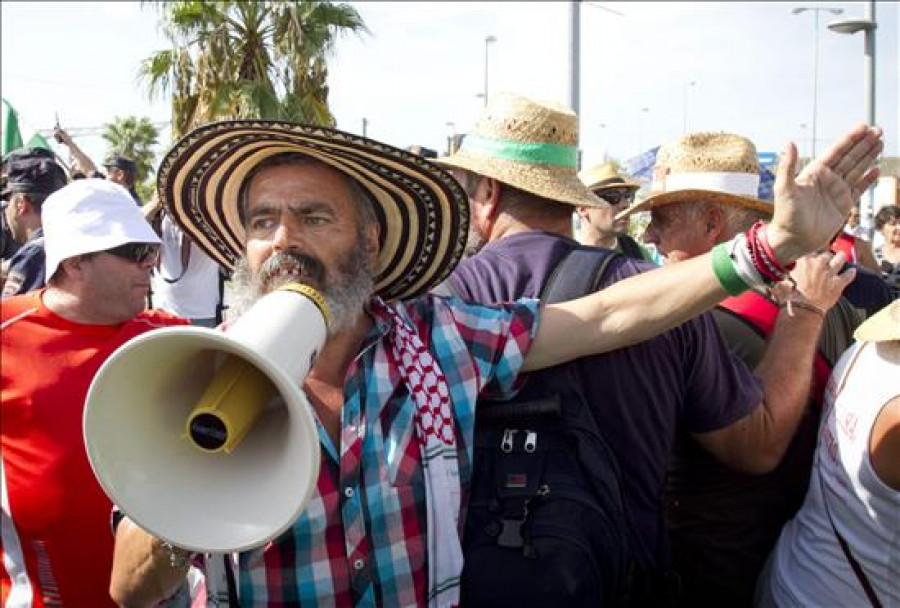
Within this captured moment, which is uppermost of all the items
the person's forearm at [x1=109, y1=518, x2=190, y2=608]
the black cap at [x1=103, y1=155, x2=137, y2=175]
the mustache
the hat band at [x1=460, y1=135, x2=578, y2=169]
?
the hat band at [x1=460, y1=135, x2=578, y2=169]

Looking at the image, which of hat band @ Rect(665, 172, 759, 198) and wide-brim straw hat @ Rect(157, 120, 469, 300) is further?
hat band @ Rect(665, 172, 759, 198)

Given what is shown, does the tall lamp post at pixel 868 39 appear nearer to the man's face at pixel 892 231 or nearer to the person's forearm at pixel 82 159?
the man's face at pixel 892 231

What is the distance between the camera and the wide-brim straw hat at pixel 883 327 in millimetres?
1841

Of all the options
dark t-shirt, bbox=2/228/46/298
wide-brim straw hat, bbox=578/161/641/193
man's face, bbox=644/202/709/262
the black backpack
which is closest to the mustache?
the black backpack

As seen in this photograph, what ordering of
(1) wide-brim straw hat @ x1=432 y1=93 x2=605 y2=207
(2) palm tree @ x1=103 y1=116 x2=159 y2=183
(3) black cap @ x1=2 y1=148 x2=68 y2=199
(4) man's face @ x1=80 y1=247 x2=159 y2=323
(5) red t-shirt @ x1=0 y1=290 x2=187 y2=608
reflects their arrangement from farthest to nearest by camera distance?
(2) palm tree @ x1=103 y1=116 x2=159 y2=183
(3) black cap @ x1=2 y1=148 x2=68 y2=199
(4) man's face @ x1=80 y1=247 x2=159 y2=323
(5) red t-shirt @ x1=0 y1=290 x2=187 y2=608
(1) wide-brim straw hat @ x1=432 y1=93 x2=605 y2=207

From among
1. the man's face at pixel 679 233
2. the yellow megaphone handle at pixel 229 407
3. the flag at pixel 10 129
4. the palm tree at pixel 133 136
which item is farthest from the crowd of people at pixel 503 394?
the palm tree at pixel 133 136

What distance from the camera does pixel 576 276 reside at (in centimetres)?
215

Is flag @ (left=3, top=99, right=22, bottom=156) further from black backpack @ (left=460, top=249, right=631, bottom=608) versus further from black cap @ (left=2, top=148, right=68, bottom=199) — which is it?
black backpack @ (left=460, top=249, right=631, bottom=608)

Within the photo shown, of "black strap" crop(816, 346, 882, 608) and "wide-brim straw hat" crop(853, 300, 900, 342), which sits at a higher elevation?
"wide-brim straw hat" crop(853, 300, 900, 342)

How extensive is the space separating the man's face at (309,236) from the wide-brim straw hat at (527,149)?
49 centimetres

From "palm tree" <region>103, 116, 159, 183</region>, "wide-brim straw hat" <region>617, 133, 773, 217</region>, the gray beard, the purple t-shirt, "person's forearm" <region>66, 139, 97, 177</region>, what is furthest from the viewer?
"palm tree" <region>103, 116, 159, 183</region>

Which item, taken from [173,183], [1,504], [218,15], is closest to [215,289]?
[1,504]

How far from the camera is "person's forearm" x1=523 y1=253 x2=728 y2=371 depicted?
6.30ft

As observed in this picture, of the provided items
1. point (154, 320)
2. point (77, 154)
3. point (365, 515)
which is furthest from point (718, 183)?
point (77, 154)
